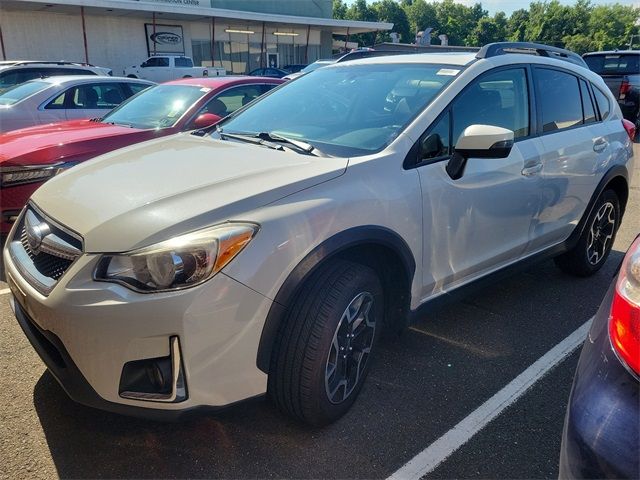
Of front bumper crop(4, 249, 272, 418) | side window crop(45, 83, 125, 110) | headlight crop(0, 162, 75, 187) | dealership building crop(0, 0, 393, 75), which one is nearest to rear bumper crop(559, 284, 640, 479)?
front bumper crop(4, 249, 272, 418)

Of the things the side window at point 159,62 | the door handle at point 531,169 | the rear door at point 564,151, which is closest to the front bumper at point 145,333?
the door handle at point 531,169

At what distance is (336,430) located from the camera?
2.49m

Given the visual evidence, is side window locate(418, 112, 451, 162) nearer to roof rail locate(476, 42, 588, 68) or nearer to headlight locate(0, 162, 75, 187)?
roof rail locate(476, 42, 588, 68)

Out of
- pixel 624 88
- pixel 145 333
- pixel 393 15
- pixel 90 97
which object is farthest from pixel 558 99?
pixel 393 15

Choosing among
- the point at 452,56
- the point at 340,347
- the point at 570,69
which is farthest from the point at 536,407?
the point at 570,69

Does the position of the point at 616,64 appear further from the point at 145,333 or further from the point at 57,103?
the point at 145,333

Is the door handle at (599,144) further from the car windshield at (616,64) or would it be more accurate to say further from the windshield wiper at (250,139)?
the car windshield at (616,64)

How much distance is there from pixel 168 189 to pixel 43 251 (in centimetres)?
59

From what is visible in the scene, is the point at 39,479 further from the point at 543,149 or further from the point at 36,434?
the point at 543,149

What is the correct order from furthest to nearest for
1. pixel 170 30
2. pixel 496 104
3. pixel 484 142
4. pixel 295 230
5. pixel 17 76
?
pixel 170 30, pixel 17 76, pixel 496 104, pixel 484 142, pixel 295 230

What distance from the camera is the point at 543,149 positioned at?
344cm

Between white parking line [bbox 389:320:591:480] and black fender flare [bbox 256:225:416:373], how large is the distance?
785 millimetres

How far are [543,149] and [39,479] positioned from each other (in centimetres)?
333

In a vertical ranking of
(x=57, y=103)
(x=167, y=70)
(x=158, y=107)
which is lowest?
(x=167, y=70)
